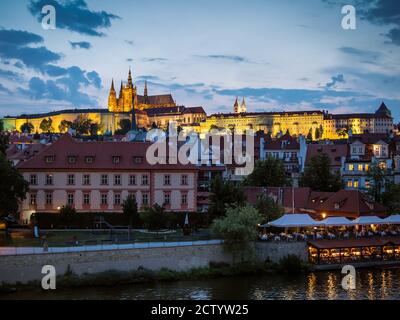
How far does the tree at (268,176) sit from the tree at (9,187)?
27986mm

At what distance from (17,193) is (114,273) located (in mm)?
11705

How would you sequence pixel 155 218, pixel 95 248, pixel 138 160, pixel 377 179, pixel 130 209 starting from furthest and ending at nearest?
pixel 377 179, pixel 138 160, pixel 130 209, pixel 155 218, pixel 95 248

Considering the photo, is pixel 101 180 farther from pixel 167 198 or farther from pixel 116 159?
pixel 167 198

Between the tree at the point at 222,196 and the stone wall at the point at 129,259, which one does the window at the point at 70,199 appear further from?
the stone wall at the point at 129,259

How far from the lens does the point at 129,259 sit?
42312 mm

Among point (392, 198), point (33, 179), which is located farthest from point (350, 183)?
point (33, 179)

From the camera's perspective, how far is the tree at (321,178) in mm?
67562

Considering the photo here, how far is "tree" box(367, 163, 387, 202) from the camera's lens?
66.1 meters

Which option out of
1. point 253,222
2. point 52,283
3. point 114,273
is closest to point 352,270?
point 253,222

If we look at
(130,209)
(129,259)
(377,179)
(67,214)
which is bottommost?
(129,259)

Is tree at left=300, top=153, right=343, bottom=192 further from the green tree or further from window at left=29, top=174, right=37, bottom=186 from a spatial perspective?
window at left=29, top=174, right=37, bottom=186

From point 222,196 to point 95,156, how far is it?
39.5 ft

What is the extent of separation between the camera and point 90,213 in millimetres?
54281
